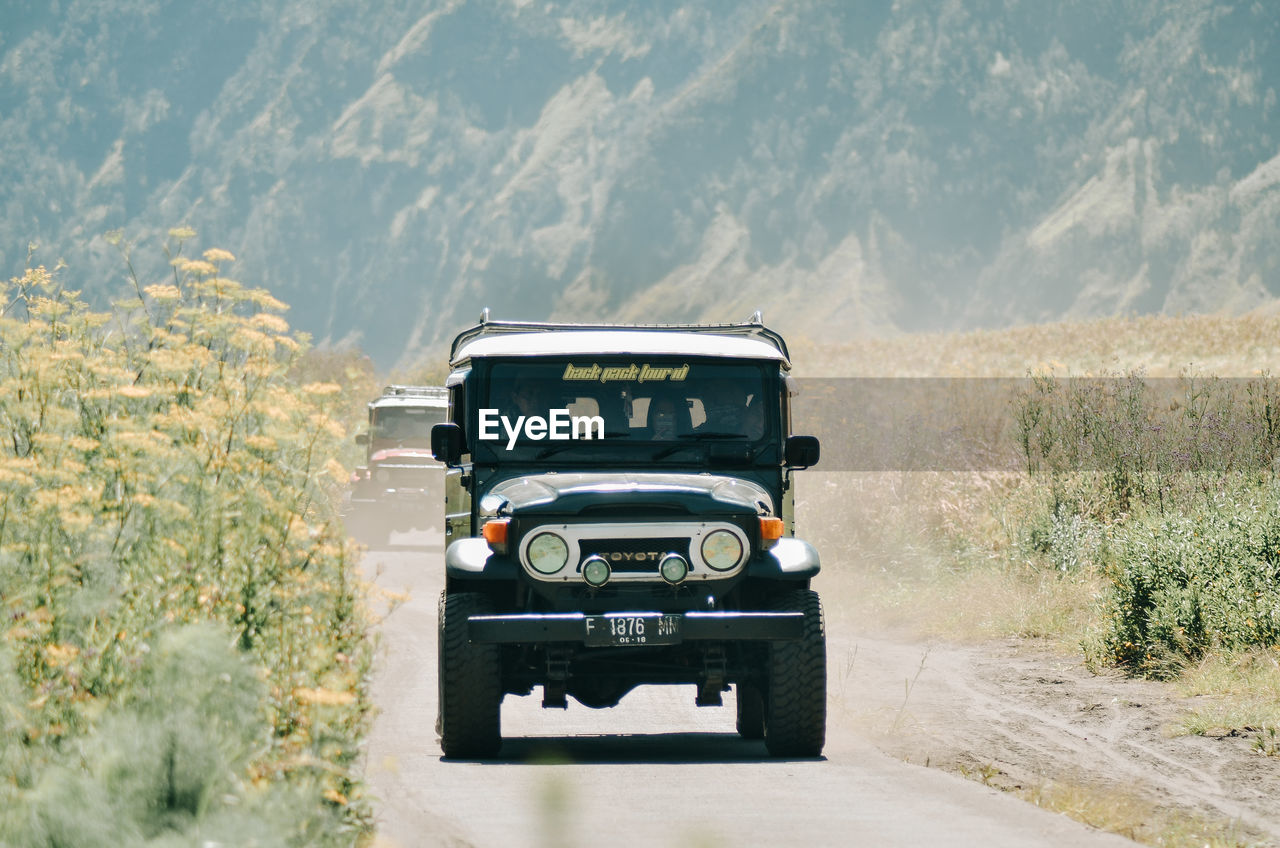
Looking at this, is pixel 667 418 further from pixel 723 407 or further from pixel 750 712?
pixel 750 712

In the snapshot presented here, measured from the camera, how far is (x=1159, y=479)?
1584 cm

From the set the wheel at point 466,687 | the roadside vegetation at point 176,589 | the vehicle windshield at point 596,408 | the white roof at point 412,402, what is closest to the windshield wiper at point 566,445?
the vehicle windshield at point 596,408

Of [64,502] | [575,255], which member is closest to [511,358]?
[64,502]

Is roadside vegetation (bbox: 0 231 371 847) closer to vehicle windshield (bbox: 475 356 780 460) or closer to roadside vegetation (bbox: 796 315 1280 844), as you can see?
vehicle windshield (bbox: 475 356 780 460)

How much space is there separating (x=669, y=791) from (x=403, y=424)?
17854mm

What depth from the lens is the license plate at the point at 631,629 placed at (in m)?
8.44

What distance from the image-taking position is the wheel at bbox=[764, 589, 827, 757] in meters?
8.70

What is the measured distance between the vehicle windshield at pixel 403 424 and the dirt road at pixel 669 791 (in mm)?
13869

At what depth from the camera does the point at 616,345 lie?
9.72 metres

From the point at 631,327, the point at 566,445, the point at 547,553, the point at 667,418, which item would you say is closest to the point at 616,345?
the point at 667,418

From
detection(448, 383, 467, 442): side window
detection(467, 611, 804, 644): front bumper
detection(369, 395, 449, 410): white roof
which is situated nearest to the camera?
detection(467, 611, 804, 644): front bumper

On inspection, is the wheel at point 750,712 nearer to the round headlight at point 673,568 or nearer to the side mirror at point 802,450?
the round headlight at point 673,568

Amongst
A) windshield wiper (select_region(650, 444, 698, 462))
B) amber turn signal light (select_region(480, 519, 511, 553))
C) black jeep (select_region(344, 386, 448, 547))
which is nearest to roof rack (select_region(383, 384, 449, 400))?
black jeep (select_region(344, 386, 448, 547))

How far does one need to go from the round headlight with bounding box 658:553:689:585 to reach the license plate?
0.77 feet
